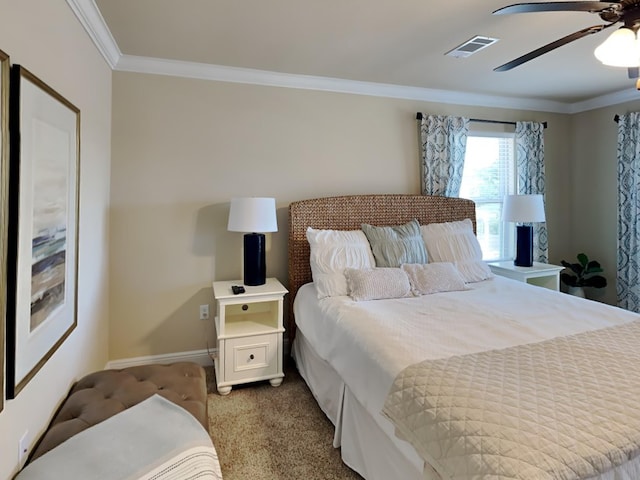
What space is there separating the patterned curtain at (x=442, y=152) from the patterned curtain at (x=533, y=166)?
75 cm

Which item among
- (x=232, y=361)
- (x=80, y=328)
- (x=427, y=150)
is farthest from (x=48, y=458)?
(x=427, y=150)

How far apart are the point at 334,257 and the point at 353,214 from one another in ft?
1.96

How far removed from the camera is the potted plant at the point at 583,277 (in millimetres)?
3965

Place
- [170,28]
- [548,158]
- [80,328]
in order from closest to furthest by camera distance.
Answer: [80,328], [170,28], [548,158]

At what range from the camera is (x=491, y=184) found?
4.02m

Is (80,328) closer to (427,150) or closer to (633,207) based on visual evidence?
(427,150)

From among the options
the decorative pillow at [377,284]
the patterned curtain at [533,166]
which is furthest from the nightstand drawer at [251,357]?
the patterned curtain at [533,166]

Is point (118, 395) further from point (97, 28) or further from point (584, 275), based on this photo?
point (584, 275)

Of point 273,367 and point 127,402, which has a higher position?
point 127,402

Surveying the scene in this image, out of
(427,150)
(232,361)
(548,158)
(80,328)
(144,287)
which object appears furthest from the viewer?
(548,158)

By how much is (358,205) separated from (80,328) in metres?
2.19

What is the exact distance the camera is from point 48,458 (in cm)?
129

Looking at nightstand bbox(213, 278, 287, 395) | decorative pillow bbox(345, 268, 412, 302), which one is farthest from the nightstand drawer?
decorative pillow bbox(345, 268, 412, 302)

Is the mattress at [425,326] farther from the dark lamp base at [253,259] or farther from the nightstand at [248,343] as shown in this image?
the dark lamp base at [253,259]
